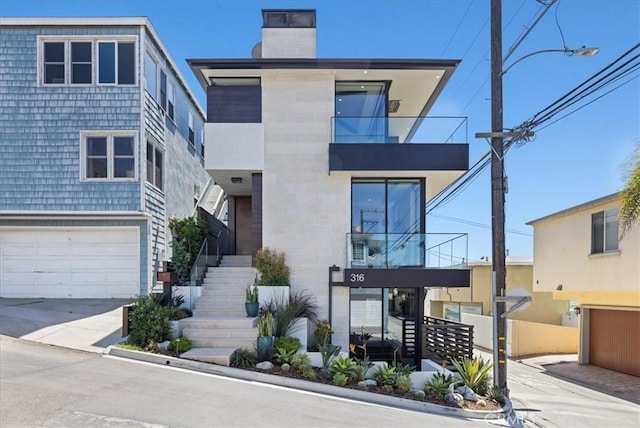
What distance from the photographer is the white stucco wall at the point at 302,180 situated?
36.0 feet

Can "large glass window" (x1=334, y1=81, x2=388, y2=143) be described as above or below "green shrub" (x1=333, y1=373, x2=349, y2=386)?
above

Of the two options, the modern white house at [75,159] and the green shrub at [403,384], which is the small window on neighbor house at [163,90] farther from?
the green shrub at [403,384]

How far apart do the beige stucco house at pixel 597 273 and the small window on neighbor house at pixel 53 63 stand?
61.4 ft

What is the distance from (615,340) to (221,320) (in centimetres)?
1463

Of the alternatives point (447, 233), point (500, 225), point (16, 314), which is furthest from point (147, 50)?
point (500, 225)

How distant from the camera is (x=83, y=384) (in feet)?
21.0

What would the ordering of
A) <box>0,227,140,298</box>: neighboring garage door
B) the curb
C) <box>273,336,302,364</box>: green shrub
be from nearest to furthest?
the curb, <box>273,336,302,364</box>: green shrub, <box>0,227,140,298</box>: neighboring garage door

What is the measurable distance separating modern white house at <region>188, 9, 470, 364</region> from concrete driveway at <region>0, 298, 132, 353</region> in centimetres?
445

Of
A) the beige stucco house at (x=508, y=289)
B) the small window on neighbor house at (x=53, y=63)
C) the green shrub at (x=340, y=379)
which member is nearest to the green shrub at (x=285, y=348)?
the green shrub at (x=340, y=379)

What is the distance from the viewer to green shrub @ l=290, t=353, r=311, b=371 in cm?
805

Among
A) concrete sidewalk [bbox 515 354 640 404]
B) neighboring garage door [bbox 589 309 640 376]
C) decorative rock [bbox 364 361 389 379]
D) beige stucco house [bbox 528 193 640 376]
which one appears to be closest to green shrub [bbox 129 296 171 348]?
decorative rock [bbox 364 361 389 379]

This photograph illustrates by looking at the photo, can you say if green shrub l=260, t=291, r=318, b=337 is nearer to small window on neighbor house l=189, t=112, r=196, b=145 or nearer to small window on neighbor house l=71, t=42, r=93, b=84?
small window on neighbor house l=71, t=42, r=93, b=84

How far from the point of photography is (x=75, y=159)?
12828 millimetres

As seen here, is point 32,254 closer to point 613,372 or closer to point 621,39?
point 621,39
